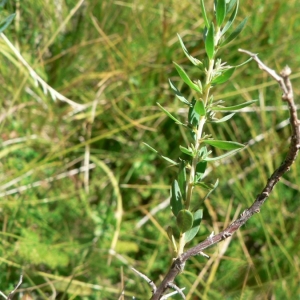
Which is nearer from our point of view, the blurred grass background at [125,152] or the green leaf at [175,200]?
the green leaf at [175,200]

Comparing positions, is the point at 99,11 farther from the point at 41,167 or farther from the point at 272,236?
the point at 272,236

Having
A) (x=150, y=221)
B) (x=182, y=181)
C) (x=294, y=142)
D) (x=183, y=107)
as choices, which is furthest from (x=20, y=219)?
(x=294, y=142)

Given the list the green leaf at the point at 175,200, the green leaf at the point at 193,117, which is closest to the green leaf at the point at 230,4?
the green leaf at the point at 193,117

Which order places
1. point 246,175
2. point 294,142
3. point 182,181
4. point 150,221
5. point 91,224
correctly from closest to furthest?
point 294,142 < point 182,181 < point 91,224 < point 150,221 < point 246,175

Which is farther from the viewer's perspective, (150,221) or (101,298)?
(150,221)

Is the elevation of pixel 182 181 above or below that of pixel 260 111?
above

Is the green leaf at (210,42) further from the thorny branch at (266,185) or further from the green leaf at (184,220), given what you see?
the green leaf at (184,220)

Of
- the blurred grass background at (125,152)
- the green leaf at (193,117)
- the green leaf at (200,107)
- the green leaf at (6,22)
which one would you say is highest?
the green leaf at (6,22)
